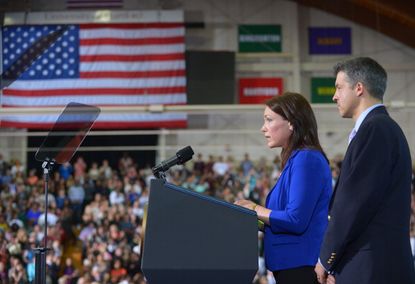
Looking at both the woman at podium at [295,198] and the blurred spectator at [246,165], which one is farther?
the blurred spectator at [246,165]

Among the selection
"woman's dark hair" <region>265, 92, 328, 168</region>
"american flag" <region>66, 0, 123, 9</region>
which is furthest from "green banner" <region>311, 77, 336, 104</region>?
"woman's dark hair" <region>265, 92, 328, 168</region>

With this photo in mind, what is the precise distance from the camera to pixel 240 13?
1986 centimetres

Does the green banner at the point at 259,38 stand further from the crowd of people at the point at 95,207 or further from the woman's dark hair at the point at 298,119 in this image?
the woman's dark hair at the point at 298,119

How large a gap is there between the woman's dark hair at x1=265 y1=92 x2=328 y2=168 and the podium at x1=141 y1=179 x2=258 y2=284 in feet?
1.83

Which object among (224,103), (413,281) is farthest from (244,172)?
(413,281)

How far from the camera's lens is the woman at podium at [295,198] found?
3049mm

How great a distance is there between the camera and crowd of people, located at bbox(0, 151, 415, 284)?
40.8 ft

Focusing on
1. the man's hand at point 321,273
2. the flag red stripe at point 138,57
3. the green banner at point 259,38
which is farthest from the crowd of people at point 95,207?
the man's hand at point 321,273

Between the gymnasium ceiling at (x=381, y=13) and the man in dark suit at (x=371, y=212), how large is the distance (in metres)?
15.4

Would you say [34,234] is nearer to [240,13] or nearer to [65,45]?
[65,45]

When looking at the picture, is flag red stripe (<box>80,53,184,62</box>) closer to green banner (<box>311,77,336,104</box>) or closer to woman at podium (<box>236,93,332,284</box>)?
green banner (<box>311,77,336,104</box>)

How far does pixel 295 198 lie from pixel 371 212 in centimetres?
38

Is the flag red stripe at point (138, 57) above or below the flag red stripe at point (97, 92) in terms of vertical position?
above

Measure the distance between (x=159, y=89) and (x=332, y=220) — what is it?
593 inches
